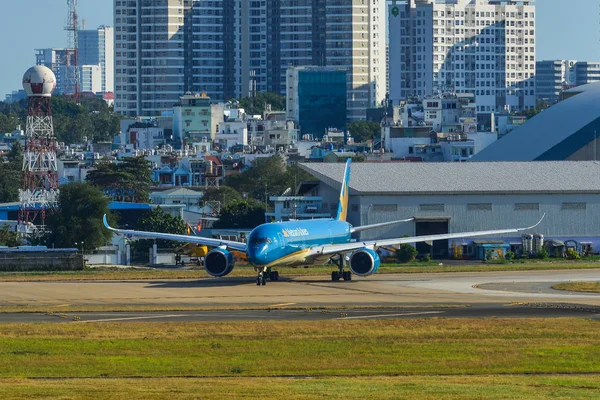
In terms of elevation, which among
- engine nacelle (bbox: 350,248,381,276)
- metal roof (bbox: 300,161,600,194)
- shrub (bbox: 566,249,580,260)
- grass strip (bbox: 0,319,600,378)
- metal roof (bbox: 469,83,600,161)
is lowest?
shrub (bbox: 566,249,580,260)

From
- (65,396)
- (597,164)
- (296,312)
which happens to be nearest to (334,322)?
(296,312)

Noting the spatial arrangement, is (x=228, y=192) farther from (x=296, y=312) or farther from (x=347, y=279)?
(x=296, y=312)

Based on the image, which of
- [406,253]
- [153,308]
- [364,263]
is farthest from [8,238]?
[153,308]

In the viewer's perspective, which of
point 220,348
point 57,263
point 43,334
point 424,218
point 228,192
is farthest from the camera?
point 228,192

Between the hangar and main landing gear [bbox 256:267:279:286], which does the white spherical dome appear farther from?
main landing gear [bbox 256:267:279:286]

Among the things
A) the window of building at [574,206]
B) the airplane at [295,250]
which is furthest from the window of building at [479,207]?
the airplane at [295,250]

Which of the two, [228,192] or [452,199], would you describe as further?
[228,192]

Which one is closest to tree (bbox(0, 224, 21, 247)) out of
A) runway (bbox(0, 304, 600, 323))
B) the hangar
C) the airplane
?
the hangar
